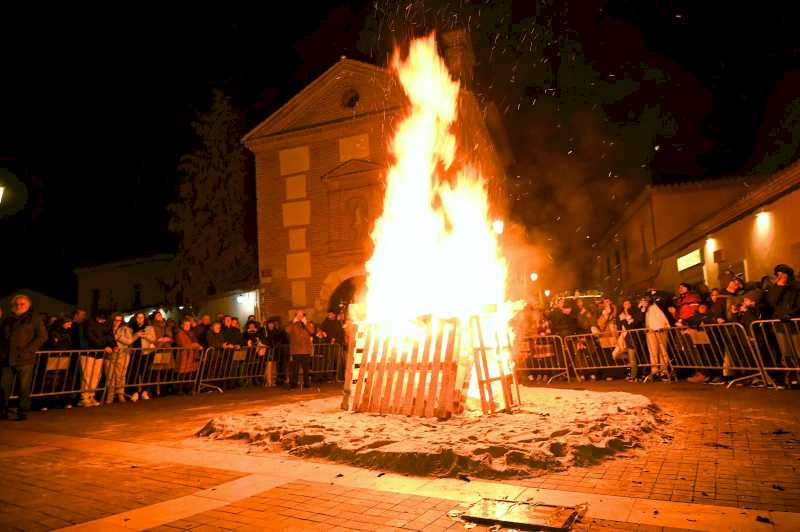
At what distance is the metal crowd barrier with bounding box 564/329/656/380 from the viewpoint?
12.5m

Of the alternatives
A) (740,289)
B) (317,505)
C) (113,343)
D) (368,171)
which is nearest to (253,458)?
(317,505)

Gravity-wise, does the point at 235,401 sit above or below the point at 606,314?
below

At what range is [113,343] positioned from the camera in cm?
1260

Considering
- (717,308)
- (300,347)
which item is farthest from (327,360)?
(717,308)

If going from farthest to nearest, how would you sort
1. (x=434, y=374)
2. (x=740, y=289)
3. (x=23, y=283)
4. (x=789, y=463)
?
1. (x=23, y=283)
2. (x=740, y=289)
3. (x=434, y=374)
4. (x=789, y=463)

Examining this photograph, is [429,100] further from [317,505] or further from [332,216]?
[332,216]

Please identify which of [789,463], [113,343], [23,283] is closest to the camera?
[789,463]

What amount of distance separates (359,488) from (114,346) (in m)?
9.89

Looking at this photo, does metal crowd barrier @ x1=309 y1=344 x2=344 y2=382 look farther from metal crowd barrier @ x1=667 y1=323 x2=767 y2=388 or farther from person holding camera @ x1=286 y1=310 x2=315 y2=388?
metal crowd barrier @ x1=667 y1=323 x2=767 y2=388

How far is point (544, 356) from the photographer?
14.2 meters

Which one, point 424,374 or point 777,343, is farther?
point 777,343

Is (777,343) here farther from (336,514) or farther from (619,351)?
(336,514)

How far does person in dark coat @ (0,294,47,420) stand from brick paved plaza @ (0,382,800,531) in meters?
2.93

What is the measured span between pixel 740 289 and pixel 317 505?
10.6 m
